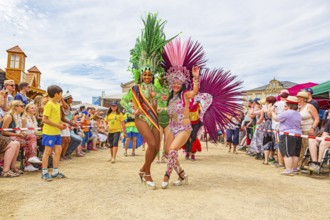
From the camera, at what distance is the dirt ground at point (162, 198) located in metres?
2.88

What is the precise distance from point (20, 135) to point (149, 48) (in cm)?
312

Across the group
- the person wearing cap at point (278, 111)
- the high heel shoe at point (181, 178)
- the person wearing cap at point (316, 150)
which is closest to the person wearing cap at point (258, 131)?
the person wearing cap at point (278, 111)

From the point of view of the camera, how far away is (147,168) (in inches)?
164

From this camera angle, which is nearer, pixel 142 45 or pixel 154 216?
pixel 154 216

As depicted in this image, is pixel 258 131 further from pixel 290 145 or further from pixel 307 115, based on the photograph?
pixel 290 145

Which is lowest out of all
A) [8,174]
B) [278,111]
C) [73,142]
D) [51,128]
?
[8,174]

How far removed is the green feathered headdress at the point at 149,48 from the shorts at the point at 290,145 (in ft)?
10.3

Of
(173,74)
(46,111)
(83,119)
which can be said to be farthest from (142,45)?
(83,119)

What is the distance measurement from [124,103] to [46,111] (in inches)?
52.7

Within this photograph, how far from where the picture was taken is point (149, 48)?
4.55m

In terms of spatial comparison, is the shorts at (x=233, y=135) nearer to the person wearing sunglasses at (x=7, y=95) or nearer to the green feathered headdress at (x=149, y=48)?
the green feathered headdress at (x=149, y=48)

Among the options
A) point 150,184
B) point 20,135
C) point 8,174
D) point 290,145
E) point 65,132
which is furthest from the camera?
point 65,132

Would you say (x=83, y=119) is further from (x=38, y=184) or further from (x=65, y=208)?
(x=65, y=208)

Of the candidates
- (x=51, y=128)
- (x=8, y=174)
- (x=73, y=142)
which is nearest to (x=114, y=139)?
(x=73, y=142)
